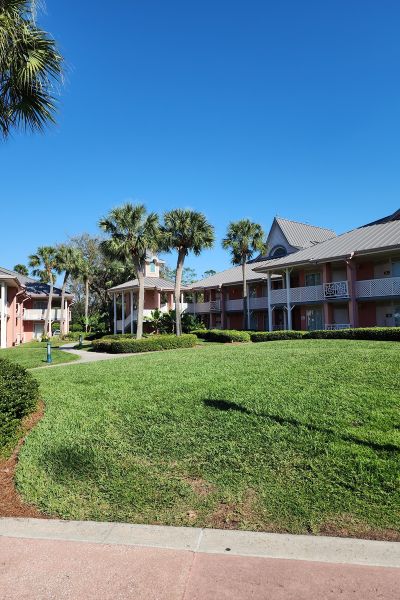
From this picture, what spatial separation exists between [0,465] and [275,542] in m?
3.75

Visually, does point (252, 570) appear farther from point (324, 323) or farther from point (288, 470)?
point (324, 323)

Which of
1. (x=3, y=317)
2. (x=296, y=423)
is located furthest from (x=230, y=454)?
(x=3, y=317)

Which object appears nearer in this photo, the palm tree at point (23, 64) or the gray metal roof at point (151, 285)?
the palm tree at point (23, 64)

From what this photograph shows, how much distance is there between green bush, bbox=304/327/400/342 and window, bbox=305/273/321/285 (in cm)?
898

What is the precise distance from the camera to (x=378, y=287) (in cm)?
2448

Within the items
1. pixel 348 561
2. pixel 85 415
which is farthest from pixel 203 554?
pixel 85 415

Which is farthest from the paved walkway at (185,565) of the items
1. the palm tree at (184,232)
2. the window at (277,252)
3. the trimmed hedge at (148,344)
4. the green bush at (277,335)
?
the window at (277,252)

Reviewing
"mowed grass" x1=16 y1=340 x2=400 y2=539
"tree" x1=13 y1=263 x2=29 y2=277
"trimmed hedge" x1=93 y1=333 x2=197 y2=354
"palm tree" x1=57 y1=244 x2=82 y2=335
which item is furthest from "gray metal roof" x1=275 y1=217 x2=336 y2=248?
"tree" x1=13 y1=263 x2=29 y2=277

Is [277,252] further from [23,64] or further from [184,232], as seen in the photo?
[23,64]

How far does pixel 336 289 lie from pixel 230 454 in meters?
22.2

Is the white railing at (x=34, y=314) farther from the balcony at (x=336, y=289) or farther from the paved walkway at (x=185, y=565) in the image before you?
the paved walkway at (x=185, y=565)

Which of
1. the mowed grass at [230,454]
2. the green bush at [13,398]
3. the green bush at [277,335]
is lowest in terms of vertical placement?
the mowed grass at [230,454]

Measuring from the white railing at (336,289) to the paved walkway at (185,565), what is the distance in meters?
23.3

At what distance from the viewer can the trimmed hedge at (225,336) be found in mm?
24906
